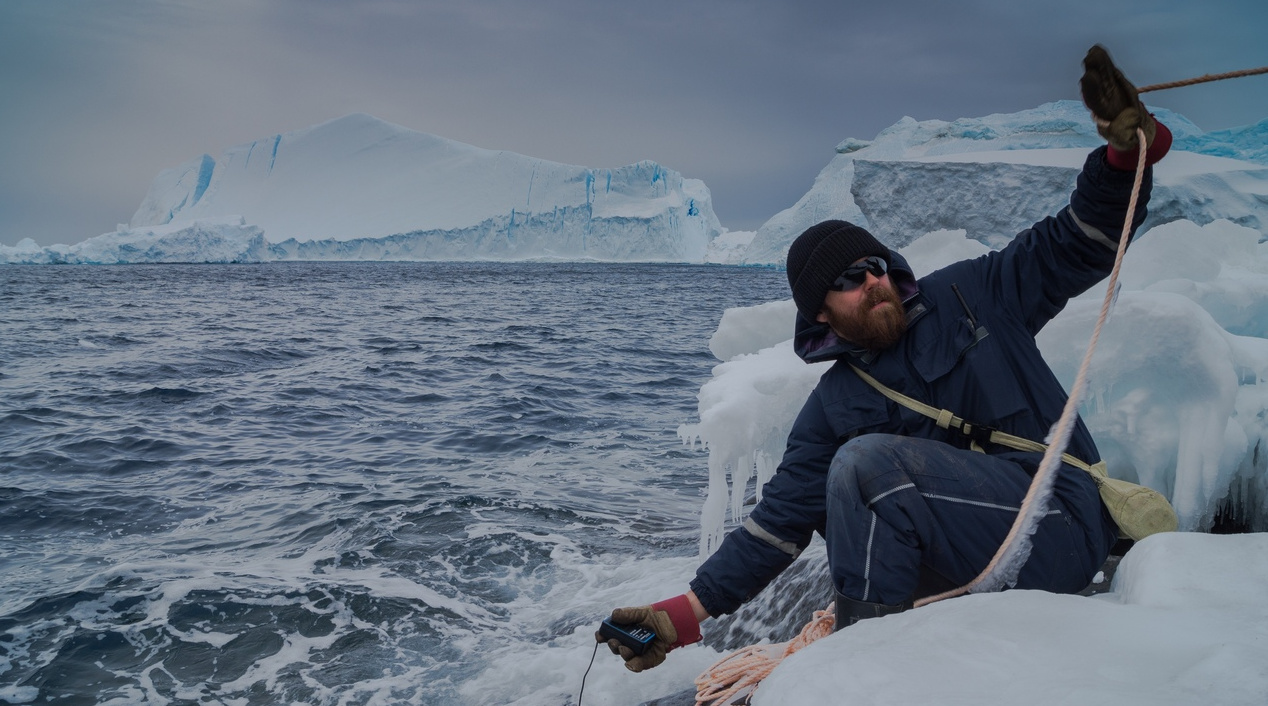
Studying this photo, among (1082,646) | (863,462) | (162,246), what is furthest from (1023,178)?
(162,246)

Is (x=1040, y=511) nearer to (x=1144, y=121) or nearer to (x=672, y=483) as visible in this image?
(x=1144, y=121)

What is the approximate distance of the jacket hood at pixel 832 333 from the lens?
2260mm

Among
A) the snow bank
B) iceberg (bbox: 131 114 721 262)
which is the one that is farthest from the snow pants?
iceberg (bbox: 131 114 721 262)

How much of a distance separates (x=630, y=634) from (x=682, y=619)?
171 mm

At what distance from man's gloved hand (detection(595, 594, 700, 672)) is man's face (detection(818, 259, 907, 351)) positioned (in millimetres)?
945

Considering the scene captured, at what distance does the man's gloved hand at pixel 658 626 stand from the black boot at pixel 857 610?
43cm

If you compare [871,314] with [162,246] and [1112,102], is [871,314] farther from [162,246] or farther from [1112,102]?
[162,246]

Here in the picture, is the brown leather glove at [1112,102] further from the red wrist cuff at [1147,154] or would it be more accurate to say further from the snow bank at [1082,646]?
the snow bank at [1082,646]

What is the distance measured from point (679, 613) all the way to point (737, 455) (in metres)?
2.22

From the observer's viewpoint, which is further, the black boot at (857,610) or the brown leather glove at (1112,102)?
the black boot at (857,610)

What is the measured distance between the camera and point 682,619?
7.34ft

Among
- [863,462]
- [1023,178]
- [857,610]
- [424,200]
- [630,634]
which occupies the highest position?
[424,200]

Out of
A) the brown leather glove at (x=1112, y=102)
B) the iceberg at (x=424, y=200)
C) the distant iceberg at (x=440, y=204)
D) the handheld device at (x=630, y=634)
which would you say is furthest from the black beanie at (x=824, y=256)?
the iceberg at (x=424, y=200)

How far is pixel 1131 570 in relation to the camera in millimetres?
1845
